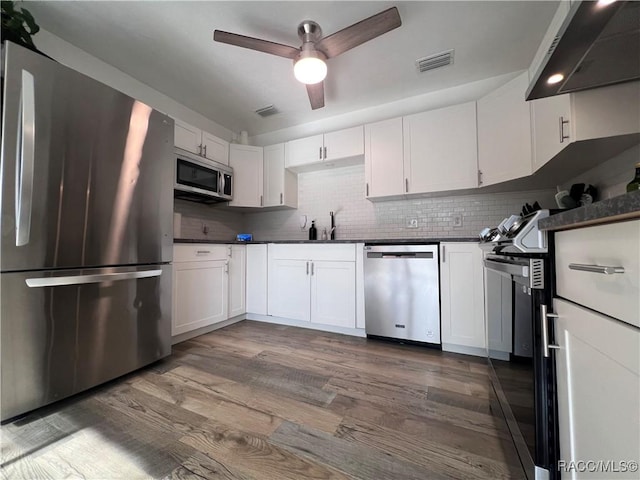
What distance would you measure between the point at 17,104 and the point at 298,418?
205cm

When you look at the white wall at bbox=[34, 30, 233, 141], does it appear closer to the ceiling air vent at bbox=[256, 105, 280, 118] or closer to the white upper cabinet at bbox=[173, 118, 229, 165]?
the white upper cabinet at bbox=[173, 118, 229, 165]

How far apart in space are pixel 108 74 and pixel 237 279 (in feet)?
7.23

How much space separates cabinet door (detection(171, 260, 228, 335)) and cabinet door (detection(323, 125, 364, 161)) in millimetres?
1691

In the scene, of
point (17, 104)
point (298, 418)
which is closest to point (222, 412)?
point (298, 418)

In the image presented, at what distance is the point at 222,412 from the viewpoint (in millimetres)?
1248

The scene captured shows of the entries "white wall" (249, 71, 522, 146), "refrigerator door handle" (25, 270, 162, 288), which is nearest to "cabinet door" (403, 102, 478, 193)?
"white wall" (249, 71, 522, 146)

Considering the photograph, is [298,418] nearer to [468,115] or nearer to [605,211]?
[605,211]

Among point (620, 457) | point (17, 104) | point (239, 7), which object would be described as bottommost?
point (620, 457)

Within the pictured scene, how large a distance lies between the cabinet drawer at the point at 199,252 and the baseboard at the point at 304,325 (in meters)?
0.83

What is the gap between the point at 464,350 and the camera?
6.42 ft

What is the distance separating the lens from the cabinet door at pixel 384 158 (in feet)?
8.27

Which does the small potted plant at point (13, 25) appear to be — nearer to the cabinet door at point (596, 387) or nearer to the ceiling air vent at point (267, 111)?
the ceiling air vent at point (267, 111)

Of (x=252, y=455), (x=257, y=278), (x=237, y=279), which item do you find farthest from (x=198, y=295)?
(x=252, y=455)

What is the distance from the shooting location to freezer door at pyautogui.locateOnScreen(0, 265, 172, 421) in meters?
1.18
